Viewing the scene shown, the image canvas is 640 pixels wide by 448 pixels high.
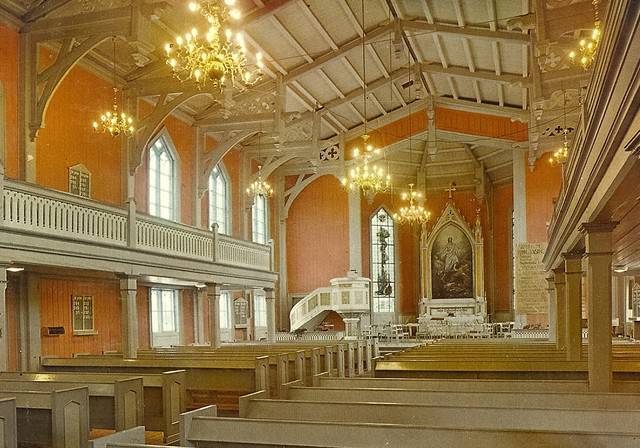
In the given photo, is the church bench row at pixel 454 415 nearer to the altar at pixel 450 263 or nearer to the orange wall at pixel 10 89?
the orange wall at pixel 10 89

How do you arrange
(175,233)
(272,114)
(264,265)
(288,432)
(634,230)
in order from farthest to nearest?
(264,265), (272,114), (175,233), (634,230), (288,432)

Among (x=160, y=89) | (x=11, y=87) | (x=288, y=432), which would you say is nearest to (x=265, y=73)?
(x=160, y=89)

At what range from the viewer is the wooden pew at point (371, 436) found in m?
4.88

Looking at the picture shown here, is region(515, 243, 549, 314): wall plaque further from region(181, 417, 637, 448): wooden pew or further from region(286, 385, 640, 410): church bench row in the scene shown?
region(181, 417, 637, 448): wooden pew

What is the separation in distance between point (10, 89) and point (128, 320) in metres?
5.08

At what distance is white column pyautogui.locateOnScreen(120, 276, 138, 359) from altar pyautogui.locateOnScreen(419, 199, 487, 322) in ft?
51.5

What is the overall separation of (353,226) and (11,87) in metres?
15.7

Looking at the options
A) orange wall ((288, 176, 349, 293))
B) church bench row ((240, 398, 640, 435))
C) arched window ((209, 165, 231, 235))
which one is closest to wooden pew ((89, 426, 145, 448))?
church bench row ((240, 398, 640, 435))

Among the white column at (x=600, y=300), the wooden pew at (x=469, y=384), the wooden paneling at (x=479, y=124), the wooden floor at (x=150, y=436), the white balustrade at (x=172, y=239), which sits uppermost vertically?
the wooden paneling at (x=479, y=124)

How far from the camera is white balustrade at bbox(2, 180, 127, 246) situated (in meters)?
10.7

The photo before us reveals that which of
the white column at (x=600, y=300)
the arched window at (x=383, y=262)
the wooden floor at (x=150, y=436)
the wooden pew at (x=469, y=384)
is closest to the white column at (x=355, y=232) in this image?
the arched window at (x=383, y=262)

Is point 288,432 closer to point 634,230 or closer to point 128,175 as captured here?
point 634,230

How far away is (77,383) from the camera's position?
848 cm

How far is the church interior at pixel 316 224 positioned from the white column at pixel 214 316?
0.24ft
